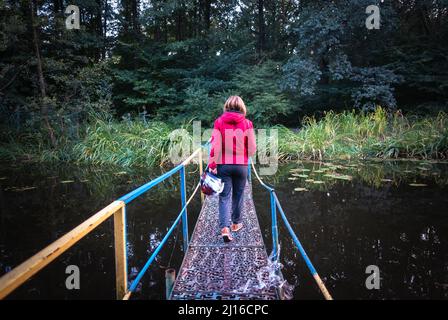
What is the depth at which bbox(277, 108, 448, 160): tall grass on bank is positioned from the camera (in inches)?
380

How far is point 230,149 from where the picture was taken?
313 cm

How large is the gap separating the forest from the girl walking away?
7.24m

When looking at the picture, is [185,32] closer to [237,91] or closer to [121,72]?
[121,72]

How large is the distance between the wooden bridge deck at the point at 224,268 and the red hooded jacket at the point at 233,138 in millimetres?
914

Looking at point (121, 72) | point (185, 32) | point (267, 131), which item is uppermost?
point (185, 32)

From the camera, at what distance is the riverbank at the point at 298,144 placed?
391 inches

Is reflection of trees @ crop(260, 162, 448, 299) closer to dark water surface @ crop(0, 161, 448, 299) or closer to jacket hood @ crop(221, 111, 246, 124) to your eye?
dark water surface @ crop(0, 161, 448, 299)

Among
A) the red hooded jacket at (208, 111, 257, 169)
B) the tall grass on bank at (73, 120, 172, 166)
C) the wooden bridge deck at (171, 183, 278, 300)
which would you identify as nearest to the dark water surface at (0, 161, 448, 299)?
the wooden bridge deck at (171, 183, 278, 300)

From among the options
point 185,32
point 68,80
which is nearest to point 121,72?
point 68,80

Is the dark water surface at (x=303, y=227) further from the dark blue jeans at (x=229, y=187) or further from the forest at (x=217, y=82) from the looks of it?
the forest at (x=217, y=82)
